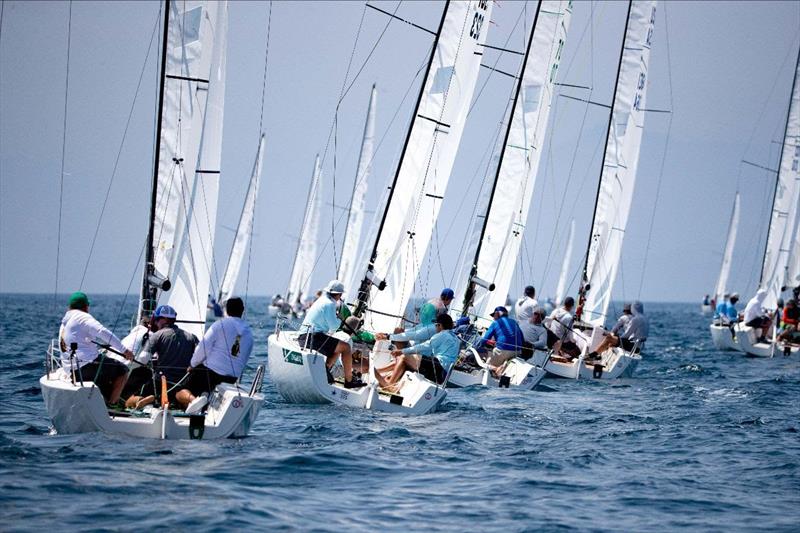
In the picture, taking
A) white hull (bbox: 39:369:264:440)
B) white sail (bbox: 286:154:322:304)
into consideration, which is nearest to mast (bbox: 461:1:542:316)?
white hull (bbox: 39:369:264:440)

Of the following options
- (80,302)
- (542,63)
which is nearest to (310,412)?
(80,302)

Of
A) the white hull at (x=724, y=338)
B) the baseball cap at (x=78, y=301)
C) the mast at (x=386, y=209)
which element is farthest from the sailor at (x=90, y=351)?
the white hull at (x=724, y=338)

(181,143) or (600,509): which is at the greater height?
(181,143)

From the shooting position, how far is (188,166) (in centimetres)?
1360

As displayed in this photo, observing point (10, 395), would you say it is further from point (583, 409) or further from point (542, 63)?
point (542, 63)

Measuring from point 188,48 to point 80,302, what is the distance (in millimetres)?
4054

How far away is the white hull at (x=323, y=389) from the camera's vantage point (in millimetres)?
14094

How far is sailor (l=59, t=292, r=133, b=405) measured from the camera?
10781 millimetres

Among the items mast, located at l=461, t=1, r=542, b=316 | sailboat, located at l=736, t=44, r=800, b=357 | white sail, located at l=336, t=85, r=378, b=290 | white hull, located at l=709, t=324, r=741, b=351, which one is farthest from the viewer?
white sail, located at l=336, t=85, r=378, b=290

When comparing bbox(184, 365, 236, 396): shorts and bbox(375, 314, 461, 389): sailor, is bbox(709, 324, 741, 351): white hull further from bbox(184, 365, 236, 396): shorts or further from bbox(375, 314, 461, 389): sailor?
bbox(184, 365, 236, 396): shorts

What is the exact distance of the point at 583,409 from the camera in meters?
16.8

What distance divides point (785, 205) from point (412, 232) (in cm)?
2473

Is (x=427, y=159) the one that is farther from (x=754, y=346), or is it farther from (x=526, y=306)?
(x=754, y=346)

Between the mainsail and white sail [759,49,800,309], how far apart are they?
29.5 metres
